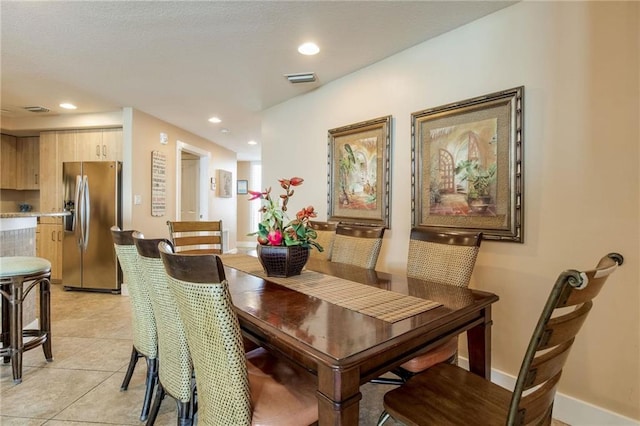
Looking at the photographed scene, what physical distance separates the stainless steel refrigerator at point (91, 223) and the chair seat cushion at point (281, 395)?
3.74 metres

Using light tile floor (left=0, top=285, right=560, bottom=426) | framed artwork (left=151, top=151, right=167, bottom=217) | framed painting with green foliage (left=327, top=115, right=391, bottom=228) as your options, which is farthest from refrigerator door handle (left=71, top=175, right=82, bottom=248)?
framed painting with green foliage (left=327, top=115, right=391, bottom=228)

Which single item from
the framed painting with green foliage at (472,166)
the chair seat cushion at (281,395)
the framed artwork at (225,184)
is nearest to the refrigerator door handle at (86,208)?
the framed artwork at (225,184)

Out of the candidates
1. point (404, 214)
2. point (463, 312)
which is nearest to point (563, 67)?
point (404, 214)

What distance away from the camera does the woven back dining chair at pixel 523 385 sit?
79 centimetres

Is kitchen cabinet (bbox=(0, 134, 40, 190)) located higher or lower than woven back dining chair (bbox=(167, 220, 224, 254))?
higher

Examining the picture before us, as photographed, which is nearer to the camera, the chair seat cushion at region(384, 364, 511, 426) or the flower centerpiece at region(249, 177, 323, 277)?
the chair seat cushion at region(384, 364, 511, 426)

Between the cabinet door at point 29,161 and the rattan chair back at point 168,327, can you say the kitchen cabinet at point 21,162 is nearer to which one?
the cabinet door at point 29,161

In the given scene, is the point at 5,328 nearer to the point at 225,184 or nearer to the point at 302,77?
the point at 302,77

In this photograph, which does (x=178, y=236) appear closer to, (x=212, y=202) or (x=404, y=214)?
(x=404, y=214)

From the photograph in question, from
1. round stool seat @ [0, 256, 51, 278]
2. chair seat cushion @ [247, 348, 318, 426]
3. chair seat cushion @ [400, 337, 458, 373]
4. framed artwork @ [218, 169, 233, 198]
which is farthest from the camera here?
framed artwork @ [218, 169, 233, 198]

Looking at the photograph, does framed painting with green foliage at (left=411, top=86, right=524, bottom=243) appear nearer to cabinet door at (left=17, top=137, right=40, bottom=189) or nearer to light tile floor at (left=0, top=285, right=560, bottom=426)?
light tile floor at (left=0, top=285, right=560, bottom=426)

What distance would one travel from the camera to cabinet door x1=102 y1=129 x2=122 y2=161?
4539mm

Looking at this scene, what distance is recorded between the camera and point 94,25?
2.22m

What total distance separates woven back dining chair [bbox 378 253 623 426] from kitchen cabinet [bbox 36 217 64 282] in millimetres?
5236
